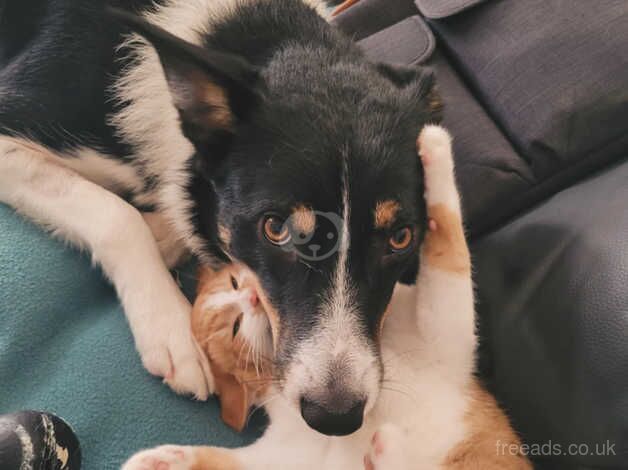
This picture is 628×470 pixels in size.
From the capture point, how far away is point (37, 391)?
4.45 ft

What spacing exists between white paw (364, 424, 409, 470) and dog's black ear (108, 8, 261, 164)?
2.44ft

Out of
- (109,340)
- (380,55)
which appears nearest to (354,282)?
(109,340)

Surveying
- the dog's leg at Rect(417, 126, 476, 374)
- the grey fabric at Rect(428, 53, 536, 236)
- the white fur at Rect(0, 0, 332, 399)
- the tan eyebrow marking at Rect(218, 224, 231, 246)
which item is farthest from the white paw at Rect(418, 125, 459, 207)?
the white fur at Rect(0, 0, 332, 399)

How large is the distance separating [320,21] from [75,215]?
34.9 inches

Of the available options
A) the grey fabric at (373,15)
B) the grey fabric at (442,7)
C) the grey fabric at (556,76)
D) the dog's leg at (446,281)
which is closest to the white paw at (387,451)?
the dog's leg at (446,281)

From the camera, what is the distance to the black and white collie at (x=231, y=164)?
115 cm

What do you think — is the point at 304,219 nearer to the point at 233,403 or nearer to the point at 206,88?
the point at 206,88

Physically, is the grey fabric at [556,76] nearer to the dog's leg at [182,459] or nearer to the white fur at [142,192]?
the white fur at [142,192]

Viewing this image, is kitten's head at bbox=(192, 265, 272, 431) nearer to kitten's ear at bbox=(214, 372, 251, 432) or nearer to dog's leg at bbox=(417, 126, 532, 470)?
kitten's ear at bbox=(214, 372, 251, 432)

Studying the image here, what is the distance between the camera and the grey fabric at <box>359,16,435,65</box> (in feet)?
6.03

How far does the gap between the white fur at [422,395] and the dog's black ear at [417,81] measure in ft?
0.31

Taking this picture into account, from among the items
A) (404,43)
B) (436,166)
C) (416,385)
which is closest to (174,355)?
(416,385)

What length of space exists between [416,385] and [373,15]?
4.63 feet

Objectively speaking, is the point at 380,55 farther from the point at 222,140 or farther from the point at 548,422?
the point at 548,422
